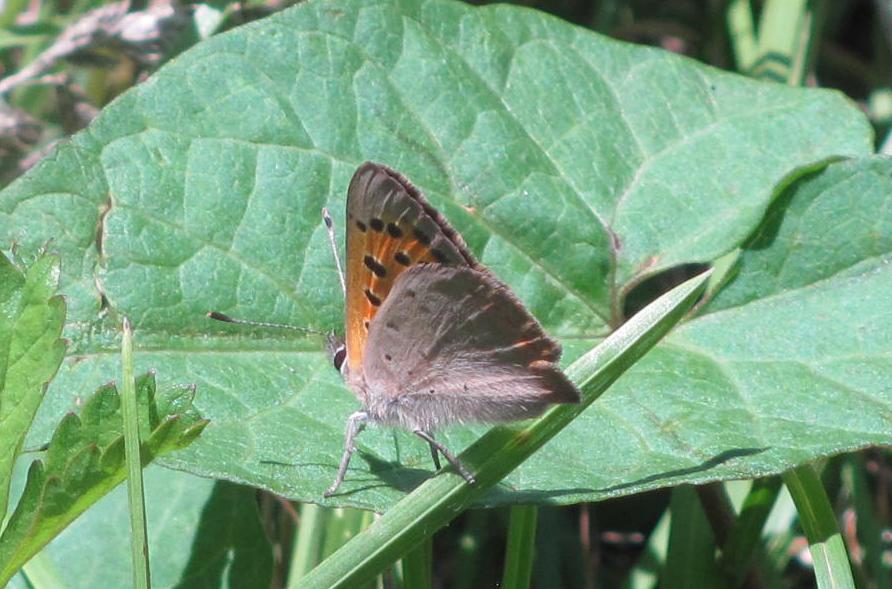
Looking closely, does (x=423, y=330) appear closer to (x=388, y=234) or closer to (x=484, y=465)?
(x=388, y=234)

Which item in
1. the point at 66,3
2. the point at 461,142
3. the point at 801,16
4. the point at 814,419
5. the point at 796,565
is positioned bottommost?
the point at 796,565

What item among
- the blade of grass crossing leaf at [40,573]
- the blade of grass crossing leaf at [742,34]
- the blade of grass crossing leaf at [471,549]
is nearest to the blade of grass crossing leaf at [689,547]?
the blade of grass crossing leaf at [471,549]

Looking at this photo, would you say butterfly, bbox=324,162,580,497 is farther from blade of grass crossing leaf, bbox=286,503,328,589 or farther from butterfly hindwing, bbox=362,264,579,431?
blade of grass crossing leaf, bbox=286,503,328,589

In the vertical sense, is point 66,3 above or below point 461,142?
above

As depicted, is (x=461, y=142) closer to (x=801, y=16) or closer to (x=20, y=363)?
(x=20, y=363)

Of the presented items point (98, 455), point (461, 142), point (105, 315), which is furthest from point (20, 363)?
point (461, 142)

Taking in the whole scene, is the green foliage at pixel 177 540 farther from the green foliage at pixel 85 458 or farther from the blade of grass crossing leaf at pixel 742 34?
the blade of grass crossing leaf at pixel 742 34
